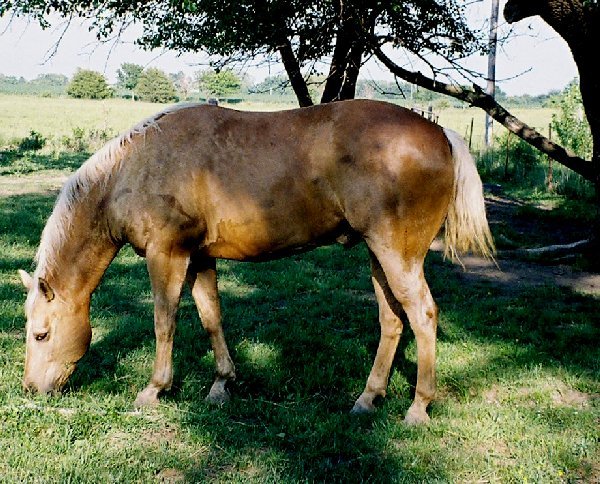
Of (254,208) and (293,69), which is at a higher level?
(293,69)

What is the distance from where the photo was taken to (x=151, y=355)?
5.05m

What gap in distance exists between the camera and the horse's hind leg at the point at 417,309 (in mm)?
3998

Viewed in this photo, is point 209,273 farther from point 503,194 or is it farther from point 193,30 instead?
point 503,194

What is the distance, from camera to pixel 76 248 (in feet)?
14.2

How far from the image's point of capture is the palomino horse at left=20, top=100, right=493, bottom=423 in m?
4.00

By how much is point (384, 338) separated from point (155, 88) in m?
78.1

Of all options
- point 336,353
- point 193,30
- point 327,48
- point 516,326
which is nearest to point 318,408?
point 336,353

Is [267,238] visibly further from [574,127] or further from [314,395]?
[574,127]

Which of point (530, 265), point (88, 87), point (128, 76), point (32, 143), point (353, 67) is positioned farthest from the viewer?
point (128, 76)

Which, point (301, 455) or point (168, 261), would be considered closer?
point (301, 455)

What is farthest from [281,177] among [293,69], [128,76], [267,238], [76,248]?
[128,76]

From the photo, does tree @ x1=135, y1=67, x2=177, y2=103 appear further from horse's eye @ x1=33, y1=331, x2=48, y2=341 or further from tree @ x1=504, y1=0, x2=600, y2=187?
horse's eye @ x1=33, y1=331, x2=48, y2=341

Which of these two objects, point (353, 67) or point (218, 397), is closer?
point (218, 397)

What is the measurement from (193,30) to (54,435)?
29.0ft
